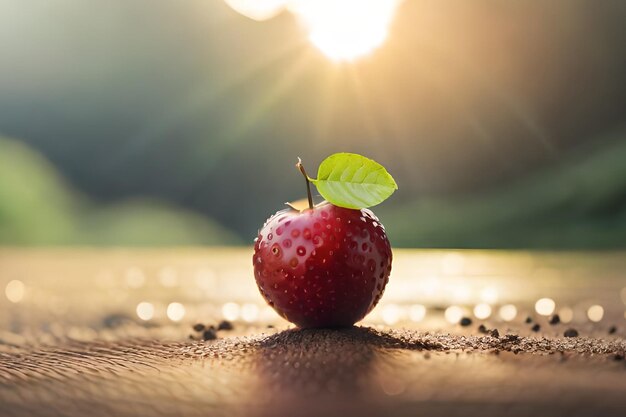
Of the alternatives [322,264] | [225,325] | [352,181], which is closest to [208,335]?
[225,325]

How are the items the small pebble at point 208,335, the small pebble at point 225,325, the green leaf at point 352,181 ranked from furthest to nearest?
1. the small pebble at point 225,325
2. the small pebble at point 208,335
3. the green leaf at point 352,181

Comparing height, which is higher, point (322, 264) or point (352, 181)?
point (352, 181)

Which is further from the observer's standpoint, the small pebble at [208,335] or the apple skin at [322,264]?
the small pebble at [208,335]

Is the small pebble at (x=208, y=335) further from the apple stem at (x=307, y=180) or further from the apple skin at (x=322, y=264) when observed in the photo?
the apple stem at (x=307, y=180)

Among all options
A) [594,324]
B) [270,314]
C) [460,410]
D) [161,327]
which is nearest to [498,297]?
[594,324]

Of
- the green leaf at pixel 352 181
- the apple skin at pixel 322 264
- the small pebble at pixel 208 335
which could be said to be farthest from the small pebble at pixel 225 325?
the green leaf at pixel 352 181

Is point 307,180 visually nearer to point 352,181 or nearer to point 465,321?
point 352,181

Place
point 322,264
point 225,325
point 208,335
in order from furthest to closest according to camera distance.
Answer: point 225,325 < point 208,335 < point 322,264
